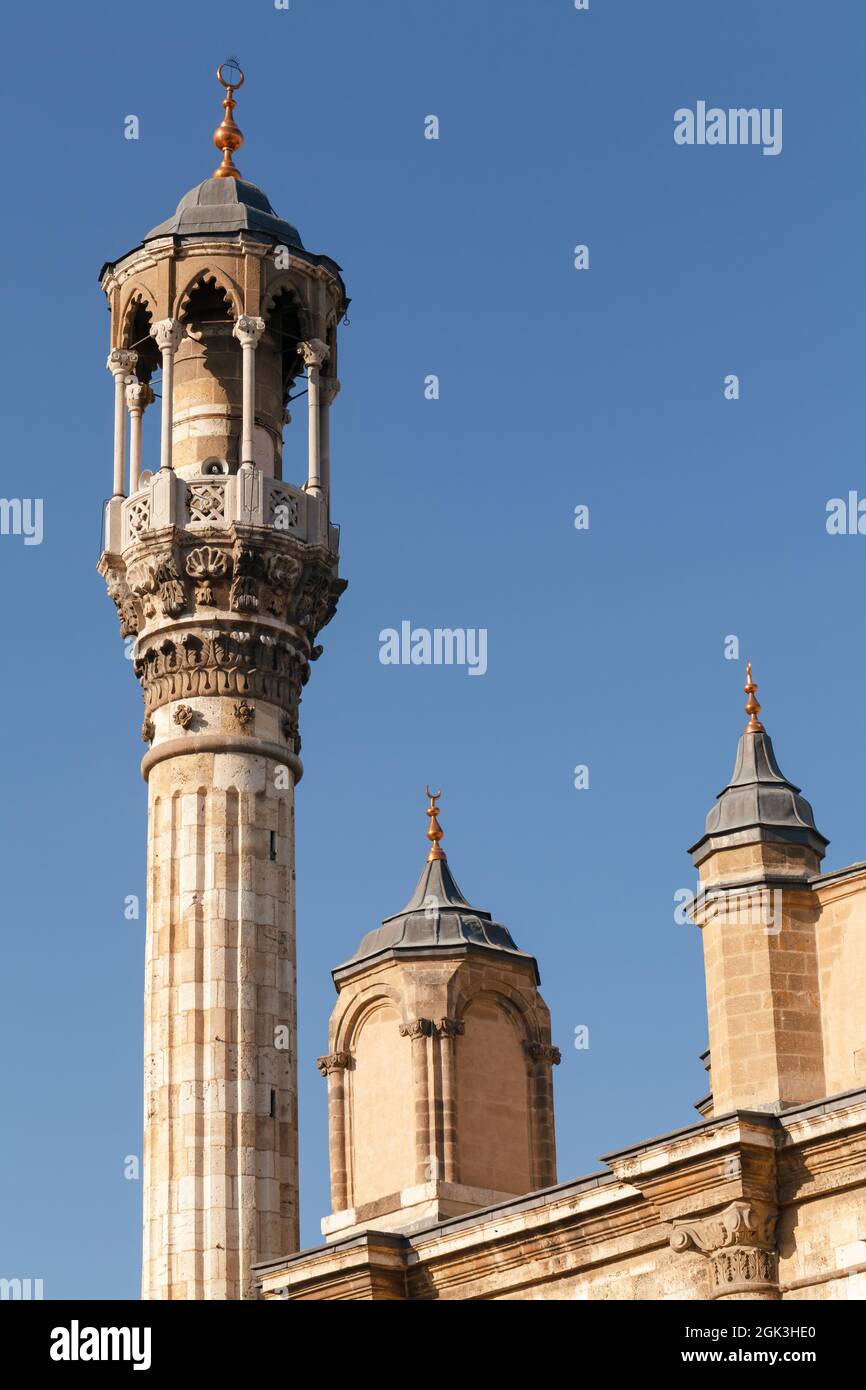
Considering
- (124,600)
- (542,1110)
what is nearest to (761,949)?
(542,1110)

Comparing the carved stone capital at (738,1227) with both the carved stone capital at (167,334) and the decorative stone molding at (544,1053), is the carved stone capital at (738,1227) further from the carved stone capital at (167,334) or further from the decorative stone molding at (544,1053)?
the carved stone capital at (167,334)

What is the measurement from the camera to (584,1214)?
28953 mm

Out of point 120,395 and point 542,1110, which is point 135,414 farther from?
point 542,1110

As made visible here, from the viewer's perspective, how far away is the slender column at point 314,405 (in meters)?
41.9

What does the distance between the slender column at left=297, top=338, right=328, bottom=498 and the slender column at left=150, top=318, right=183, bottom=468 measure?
7.16 feet

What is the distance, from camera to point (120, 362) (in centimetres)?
4238

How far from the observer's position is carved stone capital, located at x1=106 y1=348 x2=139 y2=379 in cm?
4231

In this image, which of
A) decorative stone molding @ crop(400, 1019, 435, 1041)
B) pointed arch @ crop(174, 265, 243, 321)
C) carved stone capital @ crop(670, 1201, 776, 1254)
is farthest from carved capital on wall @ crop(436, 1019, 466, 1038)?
pointed arch @ crop(174, 265, 243, 321)

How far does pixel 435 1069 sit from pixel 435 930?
2028 mm

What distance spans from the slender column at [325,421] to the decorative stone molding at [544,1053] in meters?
10.3
